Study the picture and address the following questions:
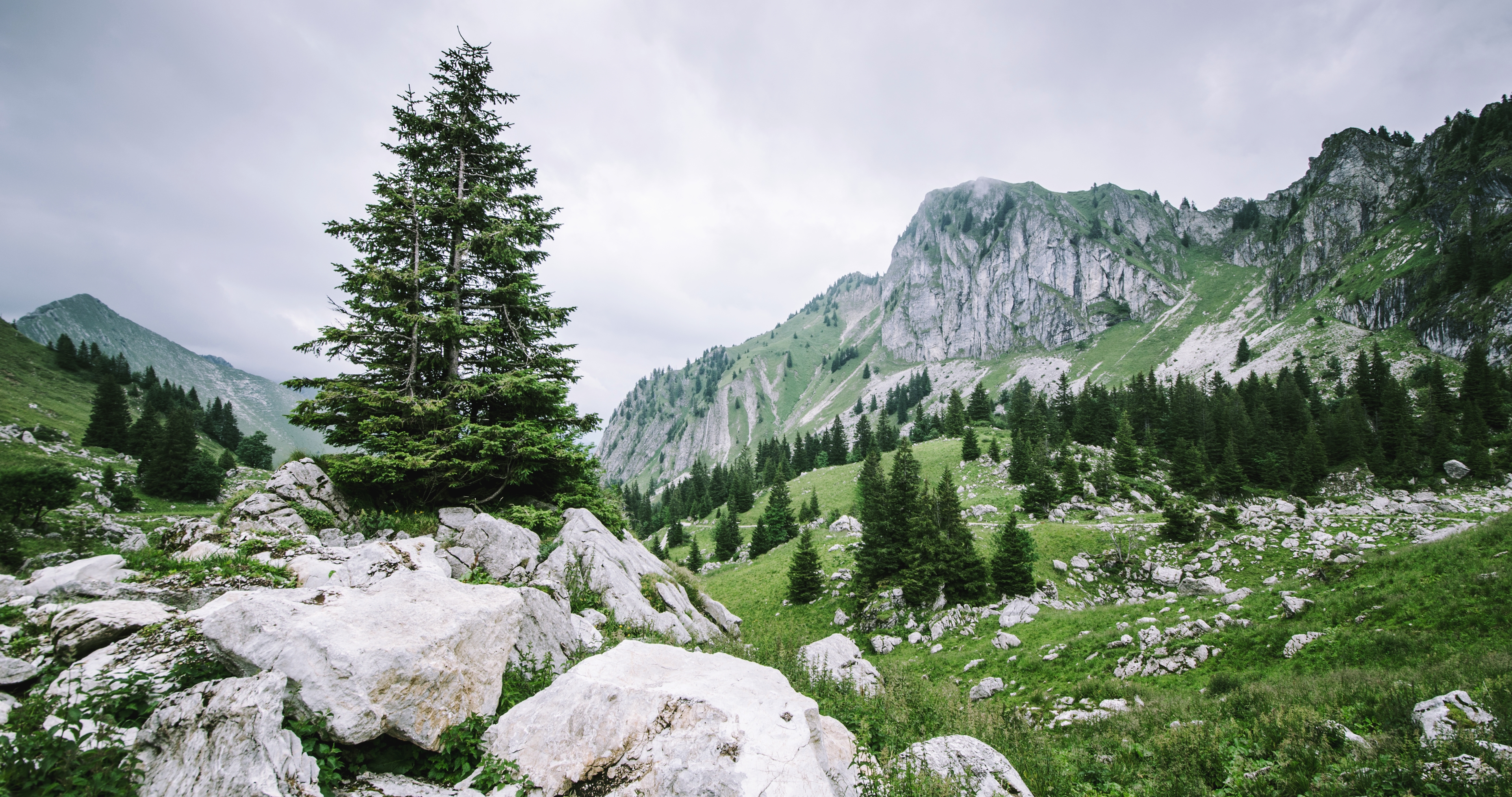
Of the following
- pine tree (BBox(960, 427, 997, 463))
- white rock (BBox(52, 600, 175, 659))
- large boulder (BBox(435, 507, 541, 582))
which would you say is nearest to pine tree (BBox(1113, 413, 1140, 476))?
pine tree (BBox(960, 427, 997, 463))

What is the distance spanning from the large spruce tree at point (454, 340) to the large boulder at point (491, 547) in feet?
6.53

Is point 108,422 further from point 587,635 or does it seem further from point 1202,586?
point 1202,586

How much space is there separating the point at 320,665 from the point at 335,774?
120 centimetres

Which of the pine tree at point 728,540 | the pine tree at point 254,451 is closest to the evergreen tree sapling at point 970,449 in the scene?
the pine tree at point 728,540

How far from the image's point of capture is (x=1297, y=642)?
14.8 metres

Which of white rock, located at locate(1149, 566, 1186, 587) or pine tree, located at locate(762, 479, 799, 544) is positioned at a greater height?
white rock, located at locate(1149, 566, 1186, 587)

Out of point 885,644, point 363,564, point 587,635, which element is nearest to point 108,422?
point 363,564

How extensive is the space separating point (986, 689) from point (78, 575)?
927 inches

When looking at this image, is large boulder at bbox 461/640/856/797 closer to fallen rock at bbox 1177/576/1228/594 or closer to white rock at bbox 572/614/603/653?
white rock at bbox 572/614/603/653

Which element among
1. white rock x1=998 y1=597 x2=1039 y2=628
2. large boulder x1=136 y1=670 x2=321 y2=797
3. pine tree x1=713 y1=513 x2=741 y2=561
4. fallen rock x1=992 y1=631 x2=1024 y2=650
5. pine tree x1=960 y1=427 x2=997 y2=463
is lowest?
pine tree x1=713 y1=513 x2=741 y2=561

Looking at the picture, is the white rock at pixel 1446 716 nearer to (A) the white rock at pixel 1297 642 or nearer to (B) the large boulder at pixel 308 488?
(A) the white rock at pixel 1297 642

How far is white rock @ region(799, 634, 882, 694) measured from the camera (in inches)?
472

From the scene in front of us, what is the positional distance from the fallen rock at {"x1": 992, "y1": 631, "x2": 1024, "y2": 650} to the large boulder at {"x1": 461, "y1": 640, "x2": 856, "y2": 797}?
18555mm

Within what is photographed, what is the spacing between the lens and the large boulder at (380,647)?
5.36m
